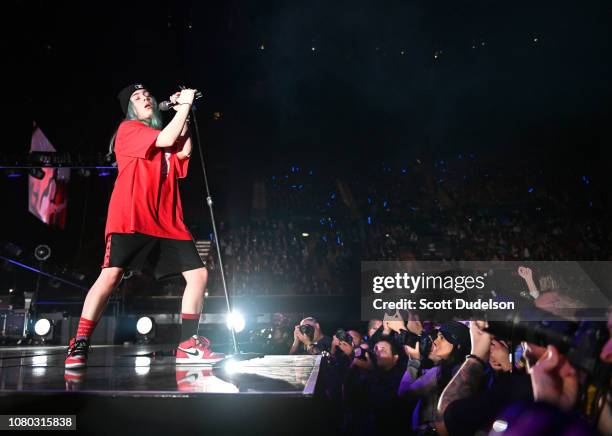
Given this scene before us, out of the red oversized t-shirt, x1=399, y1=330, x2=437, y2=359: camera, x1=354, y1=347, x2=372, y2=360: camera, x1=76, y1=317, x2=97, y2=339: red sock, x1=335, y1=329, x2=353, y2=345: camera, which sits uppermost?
the red oversized t-shirt

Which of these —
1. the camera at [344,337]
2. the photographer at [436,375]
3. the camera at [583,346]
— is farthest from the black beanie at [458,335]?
the camera at [344,337]

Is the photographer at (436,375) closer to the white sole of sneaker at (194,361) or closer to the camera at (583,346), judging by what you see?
the camera at (583,346)

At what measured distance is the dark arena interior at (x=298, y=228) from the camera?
149cm

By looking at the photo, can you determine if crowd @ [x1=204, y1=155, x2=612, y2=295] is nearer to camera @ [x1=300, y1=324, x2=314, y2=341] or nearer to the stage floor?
camera @ [x1=300, y1=324, x2=314, y2=341]

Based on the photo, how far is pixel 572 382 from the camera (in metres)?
1.43

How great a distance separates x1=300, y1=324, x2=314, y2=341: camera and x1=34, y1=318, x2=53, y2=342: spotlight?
2.87 m

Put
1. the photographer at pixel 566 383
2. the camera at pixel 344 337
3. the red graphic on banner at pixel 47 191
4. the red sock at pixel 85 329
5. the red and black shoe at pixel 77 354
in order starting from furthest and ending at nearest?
the red graphic on banner at pixel 47 191, the camera at pixel 344 337, the red sock at pixel 85 329, the red and black shoe at pixel 77 354, the photographer at pixel 566 383

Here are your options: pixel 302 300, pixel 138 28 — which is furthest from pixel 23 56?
pixel 302 300

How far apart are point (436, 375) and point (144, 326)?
3.68 metres

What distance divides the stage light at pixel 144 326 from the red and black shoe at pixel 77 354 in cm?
364

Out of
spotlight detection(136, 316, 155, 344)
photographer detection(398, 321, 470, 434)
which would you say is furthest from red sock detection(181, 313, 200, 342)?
spotlight detection(136, 316, 155, 344)

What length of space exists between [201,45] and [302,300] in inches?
153

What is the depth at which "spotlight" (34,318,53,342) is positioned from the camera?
5.14 meters

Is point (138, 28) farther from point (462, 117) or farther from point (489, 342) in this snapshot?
point (462, 117)
